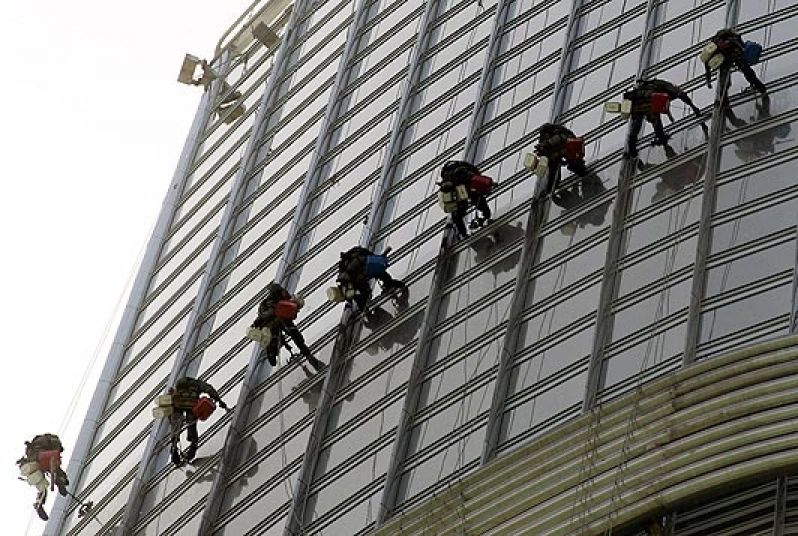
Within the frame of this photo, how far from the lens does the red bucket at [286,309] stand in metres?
44.6

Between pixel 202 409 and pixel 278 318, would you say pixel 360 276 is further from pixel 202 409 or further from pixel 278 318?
pixel 202 409

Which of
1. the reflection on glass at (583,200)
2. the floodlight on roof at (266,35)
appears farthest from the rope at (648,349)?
the floodlight on roof at (266,35)

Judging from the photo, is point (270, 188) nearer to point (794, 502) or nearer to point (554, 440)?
point (554, 440)

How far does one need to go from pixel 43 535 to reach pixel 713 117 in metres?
23.7

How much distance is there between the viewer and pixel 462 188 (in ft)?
142

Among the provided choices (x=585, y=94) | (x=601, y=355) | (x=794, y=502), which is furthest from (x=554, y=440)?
(x=585, y=94)

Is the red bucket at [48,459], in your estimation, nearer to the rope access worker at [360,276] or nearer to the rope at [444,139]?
the rope access worker at [360,276]

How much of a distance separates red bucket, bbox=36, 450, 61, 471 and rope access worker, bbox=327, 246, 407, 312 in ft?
29.9

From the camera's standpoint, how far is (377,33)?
58500 millimetres

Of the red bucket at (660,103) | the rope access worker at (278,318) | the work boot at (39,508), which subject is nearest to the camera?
the red bucket at (660,103)

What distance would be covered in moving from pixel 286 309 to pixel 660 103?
9.62 metres

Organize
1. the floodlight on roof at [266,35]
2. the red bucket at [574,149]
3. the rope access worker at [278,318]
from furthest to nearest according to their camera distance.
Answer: the floodlight on roof at [266,35], the rope access worker at [278,318], the red bucket at [574,149]

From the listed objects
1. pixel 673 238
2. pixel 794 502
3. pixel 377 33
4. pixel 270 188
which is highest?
pixel 377 33

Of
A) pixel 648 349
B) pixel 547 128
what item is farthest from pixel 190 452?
pixel 648 349
